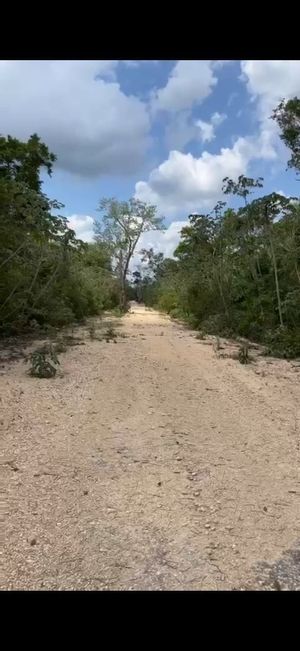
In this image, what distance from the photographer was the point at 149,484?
12.2ft

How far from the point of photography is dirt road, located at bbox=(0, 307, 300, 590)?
103 inches

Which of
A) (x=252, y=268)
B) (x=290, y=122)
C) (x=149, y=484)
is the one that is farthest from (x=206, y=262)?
(x=149, y=484)

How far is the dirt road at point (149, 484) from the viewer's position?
262 centimetres

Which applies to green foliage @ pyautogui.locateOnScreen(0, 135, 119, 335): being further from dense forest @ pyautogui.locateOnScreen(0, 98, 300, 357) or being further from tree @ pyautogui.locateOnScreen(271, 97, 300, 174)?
tree @ pyautogui.locateOnScreen(271, 97, 300, 174)

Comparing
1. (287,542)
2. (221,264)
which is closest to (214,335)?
(221,264)

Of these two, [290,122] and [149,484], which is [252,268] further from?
[149,484]

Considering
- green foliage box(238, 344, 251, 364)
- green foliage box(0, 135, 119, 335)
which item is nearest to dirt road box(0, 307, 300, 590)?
green foliage box(238, 344, 251, 364)

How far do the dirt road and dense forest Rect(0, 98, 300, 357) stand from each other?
3.41 meters

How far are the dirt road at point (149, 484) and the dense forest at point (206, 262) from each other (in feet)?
11.2

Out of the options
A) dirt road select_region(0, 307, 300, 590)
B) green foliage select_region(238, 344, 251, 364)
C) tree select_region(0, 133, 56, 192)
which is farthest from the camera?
tree select_region(0, 133, 56, 192)

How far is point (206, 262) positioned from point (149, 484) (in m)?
12.5

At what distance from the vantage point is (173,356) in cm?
1011

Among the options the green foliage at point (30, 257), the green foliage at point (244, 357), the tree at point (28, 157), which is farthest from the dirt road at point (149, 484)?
the tree at point (28, 157)
